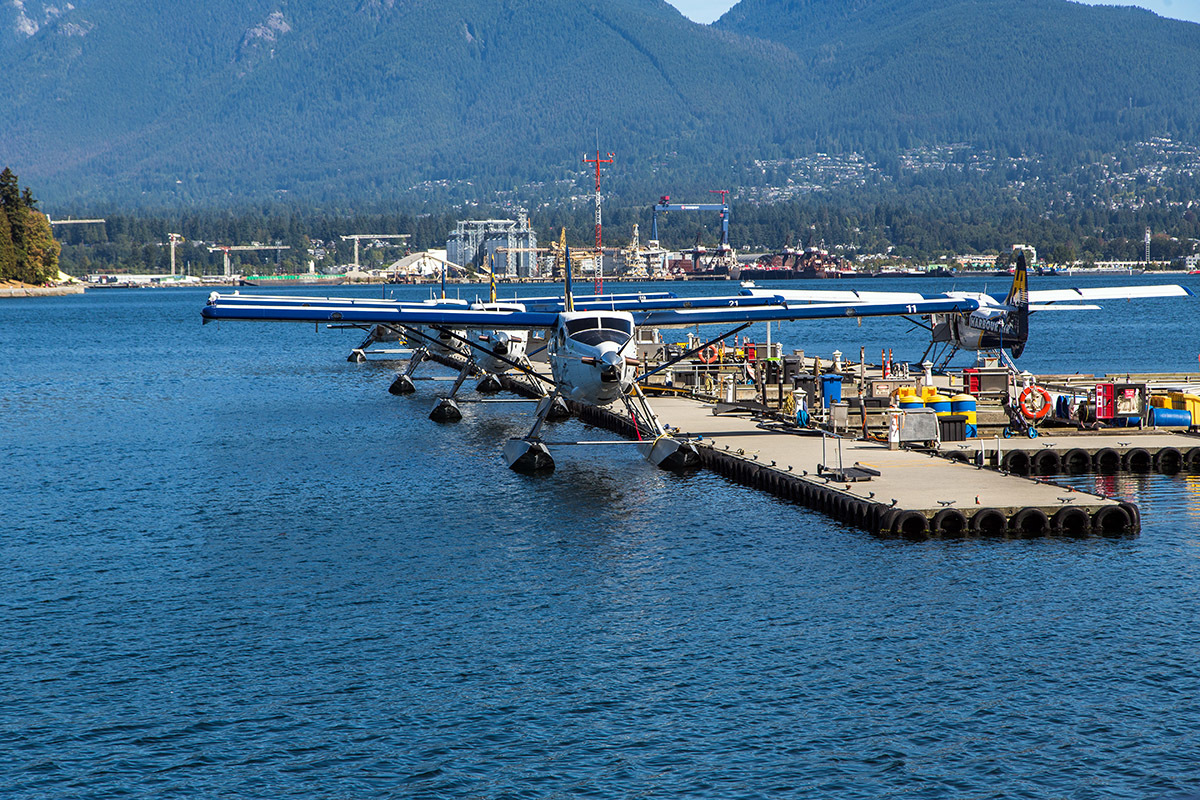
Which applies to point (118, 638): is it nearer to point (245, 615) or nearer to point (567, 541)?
point (245, 615)

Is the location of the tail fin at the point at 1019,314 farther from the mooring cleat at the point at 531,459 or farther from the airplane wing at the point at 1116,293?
the mooring cleat at the point at 531,459

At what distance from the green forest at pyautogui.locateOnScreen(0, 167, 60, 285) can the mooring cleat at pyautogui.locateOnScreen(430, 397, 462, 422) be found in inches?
5525

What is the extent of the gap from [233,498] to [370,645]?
13351 mm

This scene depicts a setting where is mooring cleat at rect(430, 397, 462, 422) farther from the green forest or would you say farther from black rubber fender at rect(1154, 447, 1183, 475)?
the green forest

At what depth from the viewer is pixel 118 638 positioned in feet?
61.6

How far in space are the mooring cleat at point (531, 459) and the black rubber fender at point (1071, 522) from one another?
1340 centimetres

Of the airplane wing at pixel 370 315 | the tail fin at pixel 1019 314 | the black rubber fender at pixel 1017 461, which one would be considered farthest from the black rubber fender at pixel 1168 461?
the airplane wing at pixel 370 315

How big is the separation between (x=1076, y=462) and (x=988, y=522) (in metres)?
8.36

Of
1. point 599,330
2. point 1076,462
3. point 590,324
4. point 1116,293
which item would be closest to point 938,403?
point 1076,462

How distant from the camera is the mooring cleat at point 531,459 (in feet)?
106

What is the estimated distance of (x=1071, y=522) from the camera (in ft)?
77.2

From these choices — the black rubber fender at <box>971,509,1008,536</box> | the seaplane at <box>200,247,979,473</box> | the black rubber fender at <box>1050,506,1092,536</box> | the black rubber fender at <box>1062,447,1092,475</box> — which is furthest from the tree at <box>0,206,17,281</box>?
the black rubber fender at <box>1050,506,1092,536</box>

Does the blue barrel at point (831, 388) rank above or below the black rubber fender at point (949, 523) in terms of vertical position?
above

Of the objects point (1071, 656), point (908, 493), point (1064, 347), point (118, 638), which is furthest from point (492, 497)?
point (1064, 347)
